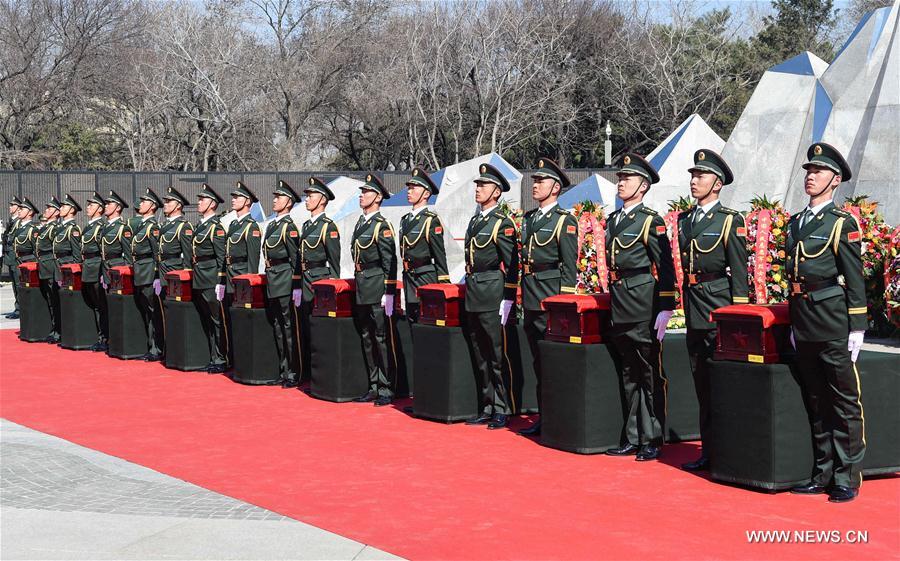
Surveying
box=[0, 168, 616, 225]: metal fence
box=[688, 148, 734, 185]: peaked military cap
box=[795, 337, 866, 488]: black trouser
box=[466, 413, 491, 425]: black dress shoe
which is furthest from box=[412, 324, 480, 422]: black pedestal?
box=[0, 168, 616, 225]: metal fence

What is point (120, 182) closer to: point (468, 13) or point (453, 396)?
point (468, 13)

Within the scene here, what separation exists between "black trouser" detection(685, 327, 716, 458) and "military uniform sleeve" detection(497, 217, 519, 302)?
1846mm

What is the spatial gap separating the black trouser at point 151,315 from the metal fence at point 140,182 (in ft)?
60.4

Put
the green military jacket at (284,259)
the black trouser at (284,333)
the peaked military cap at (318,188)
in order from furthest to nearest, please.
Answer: the black trouser at (284,333) < the green military jacket at (284,259) < the peaked military cap at (318,188)

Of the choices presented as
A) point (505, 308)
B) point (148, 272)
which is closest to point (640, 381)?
point (505, 308)

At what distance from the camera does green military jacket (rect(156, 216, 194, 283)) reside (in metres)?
13.4

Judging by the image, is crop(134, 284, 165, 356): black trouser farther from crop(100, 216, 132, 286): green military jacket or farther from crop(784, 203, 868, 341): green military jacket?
crop(784, 203, 868, 341): green military jacket

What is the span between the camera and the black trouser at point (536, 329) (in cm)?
872

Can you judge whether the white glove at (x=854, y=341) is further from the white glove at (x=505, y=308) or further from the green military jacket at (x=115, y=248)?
the green military jacket at (x=115, y=248)

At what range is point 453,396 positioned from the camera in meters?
9.34

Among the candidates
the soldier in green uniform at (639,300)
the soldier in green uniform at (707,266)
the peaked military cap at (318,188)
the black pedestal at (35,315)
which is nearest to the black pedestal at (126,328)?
the black pedestal at (35,315)

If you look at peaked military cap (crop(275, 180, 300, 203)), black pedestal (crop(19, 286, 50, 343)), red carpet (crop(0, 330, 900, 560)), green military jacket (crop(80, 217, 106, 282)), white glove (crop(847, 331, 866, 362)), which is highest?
peaked military cap (crop(275, 180, 300, 203))

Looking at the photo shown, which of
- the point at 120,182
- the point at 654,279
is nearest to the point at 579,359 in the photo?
the point at 654,279

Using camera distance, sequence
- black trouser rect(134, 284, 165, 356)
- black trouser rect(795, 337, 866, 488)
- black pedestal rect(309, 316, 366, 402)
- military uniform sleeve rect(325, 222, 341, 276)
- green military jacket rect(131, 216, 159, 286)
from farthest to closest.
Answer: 1. black trouser rect(134, 284, 165, 356)
2. green military jacket rect(131, 216, 159, 286)
3. military uniform sleeve rect(325, 222, 341, 276)
4. black pedestal rect(309, 316, 366, 402)
5. black trouser rect(795, 337, 866, 488)
